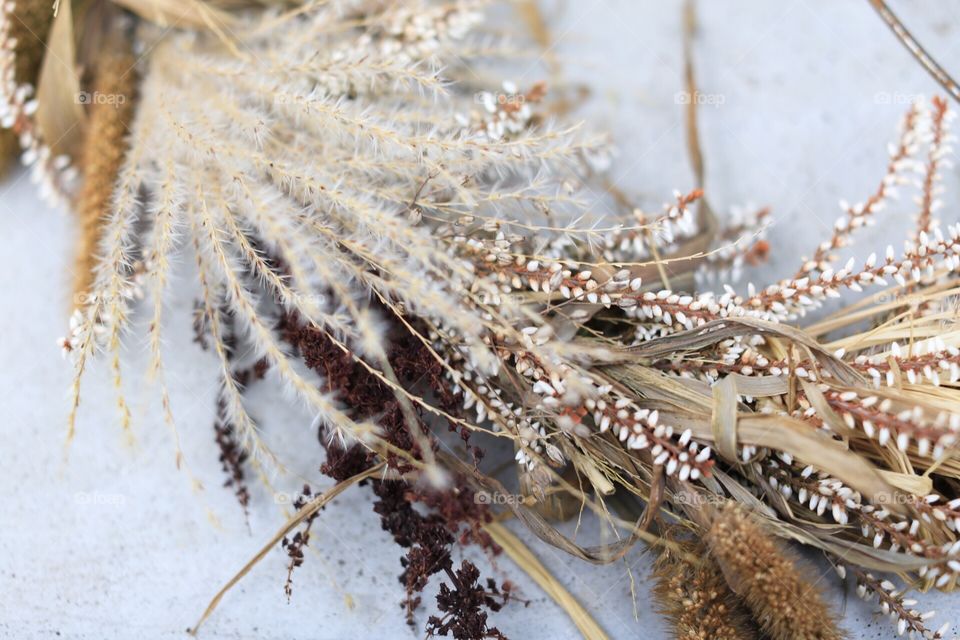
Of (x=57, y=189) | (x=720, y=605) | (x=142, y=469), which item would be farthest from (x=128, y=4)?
(x=720, y=605)

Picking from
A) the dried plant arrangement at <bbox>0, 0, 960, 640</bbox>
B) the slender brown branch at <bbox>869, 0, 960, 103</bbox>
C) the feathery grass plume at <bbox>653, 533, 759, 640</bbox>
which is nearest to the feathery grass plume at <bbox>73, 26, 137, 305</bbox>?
the dried plant arrangement at <bbox>0, 0, 960, 640</bbox>

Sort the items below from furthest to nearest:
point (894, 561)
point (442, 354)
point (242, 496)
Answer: point (242, 496), point (442, 354), point (894, 561)

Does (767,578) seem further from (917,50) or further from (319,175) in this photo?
(917,50)

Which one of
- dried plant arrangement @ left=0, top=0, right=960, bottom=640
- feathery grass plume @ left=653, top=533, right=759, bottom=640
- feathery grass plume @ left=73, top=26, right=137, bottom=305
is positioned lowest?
feathery grass plume @ left=653, top=533, right=759, bottom=640

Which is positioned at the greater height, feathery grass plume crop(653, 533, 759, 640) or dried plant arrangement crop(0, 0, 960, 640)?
dried plant arrangement crop(0, 0, 960, 640)

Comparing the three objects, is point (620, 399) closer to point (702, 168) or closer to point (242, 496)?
point (702, 168)

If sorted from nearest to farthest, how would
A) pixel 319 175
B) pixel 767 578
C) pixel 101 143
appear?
pixel 767 578, pixel 319 175, pixel 101 143

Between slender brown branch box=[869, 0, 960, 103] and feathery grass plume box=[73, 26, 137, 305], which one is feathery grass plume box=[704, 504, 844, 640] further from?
feathery grass plume box=[73, 26, 137, 305]

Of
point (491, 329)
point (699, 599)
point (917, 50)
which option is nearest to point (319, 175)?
point (491, 329)
